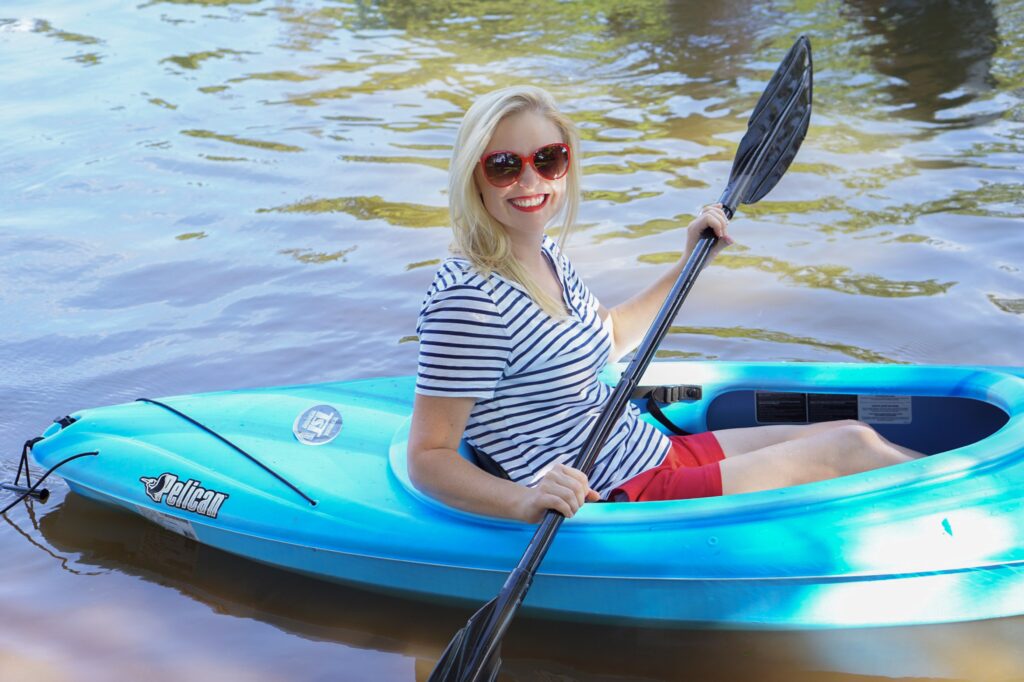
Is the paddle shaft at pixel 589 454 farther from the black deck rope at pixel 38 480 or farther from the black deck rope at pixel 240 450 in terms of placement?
the black deck rope at pixel 38 480

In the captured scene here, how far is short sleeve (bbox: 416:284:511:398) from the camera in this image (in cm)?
238

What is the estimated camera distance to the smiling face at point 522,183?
2.45m

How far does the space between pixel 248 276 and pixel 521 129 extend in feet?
9.78

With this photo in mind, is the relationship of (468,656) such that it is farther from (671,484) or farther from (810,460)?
(810,460)

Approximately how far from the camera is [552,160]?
2504mm

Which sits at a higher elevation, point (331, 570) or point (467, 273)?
point (467, 273)

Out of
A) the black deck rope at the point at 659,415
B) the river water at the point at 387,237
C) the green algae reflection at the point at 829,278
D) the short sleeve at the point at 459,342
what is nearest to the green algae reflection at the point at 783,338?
the river water at the point at 387,237

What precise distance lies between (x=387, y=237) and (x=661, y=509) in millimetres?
3193

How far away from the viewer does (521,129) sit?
2.46 m

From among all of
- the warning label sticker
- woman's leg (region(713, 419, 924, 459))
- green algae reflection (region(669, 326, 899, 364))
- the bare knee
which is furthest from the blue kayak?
green algae reflection (region(669, 326, 899, 364))

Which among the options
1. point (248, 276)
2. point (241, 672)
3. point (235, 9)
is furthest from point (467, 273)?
point (235, 9)

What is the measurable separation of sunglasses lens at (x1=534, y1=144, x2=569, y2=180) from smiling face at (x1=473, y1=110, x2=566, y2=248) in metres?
0.01

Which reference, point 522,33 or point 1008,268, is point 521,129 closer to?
point 1008,268

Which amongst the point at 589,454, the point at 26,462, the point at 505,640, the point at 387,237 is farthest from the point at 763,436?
the point at 387,237
